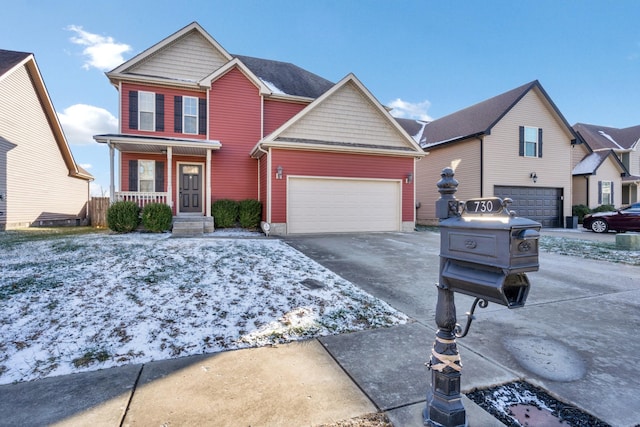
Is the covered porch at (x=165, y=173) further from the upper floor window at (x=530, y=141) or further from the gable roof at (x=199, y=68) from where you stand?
the upper floor window at (x=530, y=141)

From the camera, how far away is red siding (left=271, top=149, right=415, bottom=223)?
10273 mm

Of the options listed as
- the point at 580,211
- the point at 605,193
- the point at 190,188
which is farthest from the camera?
the point at 605,193

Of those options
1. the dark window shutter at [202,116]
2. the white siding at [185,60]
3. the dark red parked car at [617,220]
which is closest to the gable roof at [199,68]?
the white siding at [185,60]

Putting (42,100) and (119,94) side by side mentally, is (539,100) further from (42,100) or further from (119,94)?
(42,100)

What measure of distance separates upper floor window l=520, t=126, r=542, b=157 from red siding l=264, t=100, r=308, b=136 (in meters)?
11.2

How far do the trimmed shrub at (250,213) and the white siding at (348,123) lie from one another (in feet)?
9.32

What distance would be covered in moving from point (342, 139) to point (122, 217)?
7.74m

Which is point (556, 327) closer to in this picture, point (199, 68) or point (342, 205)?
point (342, 205)

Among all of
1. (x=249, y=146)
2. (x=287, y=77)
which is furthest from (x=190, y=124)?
(x=287, y=77)

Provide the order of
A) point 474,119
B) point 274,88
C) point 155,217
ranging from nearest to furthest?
point 155,217 < point 274,88 < point 474,119

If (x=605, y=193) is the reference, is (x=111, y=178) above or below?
above

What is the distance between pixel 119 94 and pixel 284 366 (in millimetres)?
12886

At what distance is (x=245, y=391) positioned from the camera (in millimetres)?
2037

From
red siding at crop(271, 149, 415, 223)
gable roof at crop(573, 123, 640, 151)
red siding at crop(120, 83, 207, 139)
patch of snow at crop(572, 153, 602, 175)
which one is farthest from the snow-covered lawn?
gable roof at crop(573, 123, 640, 151)
